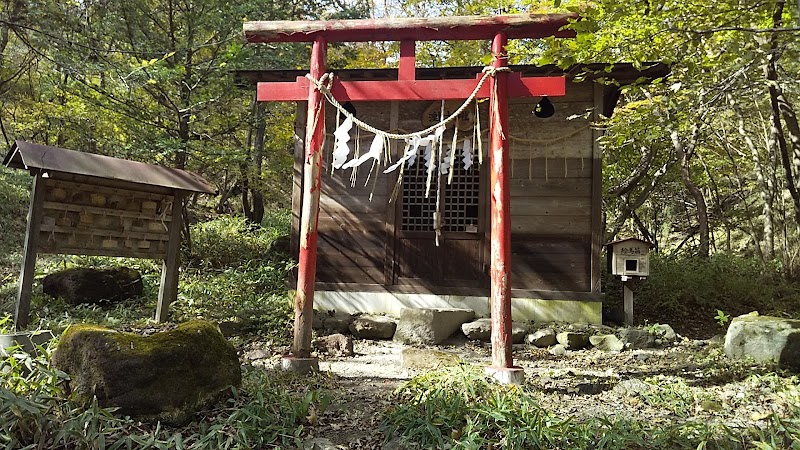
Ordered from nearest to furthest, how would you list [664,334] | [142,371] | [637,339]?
[142,371]
[637,339]
[664,334]

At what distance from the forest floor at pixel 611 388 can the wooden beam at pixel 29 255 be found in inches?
116

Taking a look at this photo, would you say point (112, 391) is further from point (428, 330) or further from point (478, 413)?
point (428, 330)

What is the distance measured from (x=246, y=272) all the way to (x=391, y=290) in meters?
3.21

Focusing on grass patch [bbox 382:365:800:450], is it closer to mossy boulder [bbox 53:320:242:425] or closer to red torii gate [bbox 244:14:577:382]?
red torii gate [bbox 244:14:577:382]

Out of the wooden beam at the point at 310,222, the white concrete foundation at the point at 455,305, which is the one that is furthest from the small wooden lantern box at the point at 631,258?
the wooden beam at the point at 310,222

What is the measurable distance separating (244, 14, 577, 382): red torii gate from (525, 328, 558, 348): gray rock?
2.91 m

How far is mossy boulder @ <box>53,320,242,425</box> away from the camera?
370cm

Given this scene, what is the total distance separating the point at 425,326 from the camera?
8.17 m

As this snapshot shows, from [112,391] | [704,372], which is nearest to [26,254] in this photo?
[112,391]

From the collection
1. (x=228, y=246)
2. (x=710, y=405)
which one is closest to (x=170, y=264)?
(x=228, y=246)

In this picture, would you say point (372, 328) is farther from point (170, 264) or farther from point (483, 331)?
point (170, 264)

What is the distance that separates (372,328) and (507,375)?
11.8ft

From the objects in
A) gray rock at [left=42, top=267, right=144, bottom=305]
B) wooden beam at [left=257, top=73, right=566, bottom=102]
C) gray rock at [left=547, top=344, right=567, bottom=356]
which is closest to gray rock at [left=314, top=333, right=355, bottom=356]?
gray rock at [left=547, top=344, right=567, bottom=356]

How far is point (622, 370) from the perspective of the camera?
6.52 metres
